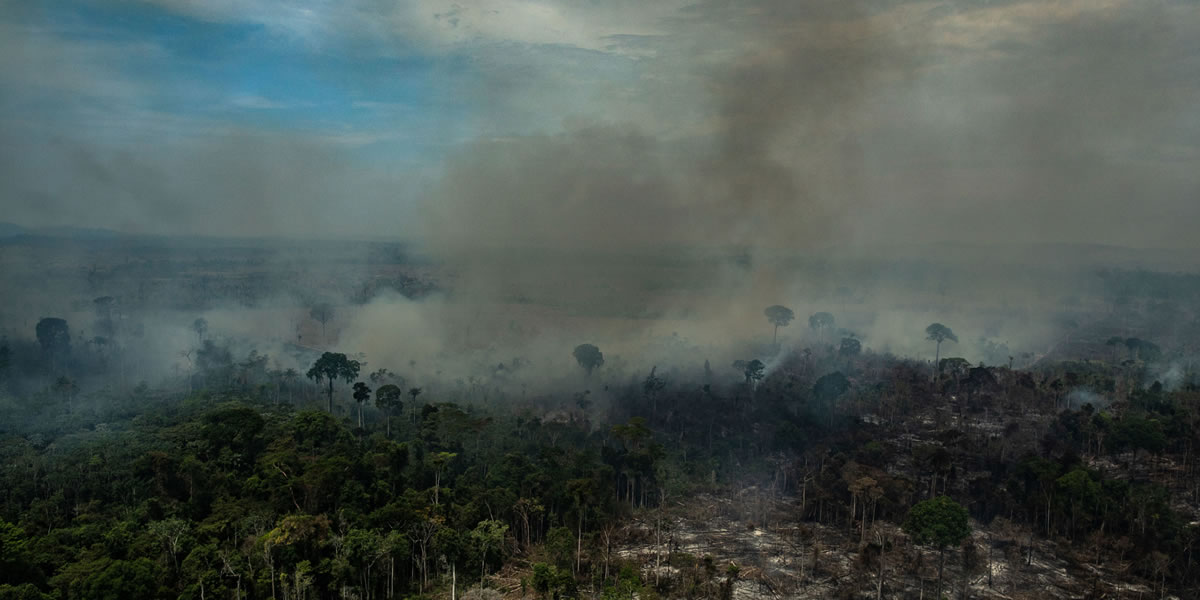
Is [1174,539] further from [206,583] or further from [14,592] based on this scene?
[14,592]

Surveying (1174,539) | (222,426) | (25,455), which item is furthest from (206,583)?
(1174,539)

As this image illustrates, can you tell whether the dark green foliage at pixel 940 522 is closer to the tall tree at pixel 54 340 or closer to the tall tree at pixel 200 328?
the tall tree at pixel 54 340

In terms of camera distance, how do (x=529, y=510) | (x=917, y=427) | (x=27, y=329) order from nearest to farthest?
(x=529, y=510), (x=917, y=427), (x=27, y=329)

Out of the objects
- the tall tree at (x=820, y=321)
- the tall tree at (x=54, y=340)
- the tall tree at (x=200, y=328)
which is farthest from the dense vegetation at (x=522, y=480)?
the tall tree at (x=820, y=321)

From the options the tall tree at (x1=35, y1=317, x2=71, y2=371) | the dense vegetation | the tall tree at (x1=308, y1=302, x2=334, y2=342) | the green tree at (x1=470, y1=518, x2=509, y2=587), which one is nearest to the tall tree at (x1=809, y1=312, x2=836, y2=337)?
the dense vegetation

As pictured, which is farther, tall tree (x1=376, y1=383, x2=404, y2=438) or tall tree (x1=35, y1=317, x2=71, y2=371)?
tall tree (x1=35, y1=317, x2=71, y2=371)

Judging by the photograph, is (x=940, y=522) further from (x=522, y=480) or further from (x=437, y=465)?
(x=437, y=465)

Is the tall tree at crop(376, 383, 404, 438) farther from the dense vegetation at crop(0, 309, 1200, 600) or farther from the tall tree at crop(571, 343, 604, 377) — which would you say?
the tall tree at crop(571, 343, 604, 377)

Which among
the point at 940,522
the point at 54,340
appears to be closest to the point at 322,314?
the point at 54,340

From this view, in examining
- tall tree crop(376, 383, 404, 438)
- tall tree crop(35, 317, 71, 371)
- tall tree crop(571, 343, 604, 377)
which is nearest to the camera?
tall tree crop(376, 383, 404, 438)
